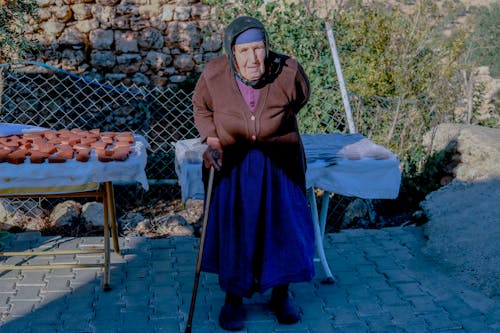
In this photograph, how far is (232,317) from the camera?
3.72 metres

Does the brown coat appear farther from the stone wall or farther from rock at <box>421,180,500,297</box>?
the stone wall

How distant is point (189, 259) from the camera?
4801 millimetres

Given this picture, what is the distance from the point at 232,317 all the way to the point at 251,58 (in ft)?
4.93

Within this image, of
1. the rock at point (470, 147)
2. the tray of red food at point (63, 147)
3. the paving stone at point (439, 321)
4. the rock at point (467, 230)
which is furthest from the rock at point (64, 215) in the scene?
the rock at point (470, 147)

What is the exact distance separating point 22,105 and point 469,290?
5327 mm

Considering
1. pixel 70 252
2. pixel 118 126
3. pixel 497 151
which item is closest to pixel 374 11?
pixel 497 151

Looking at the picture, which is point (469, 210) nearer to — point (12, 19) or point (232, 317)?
point (232, 317)

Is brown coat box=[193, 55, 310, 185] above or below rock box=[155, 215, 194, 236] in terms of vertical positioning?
above

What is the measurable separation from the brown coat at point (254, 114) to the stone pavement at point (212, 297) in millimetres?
972

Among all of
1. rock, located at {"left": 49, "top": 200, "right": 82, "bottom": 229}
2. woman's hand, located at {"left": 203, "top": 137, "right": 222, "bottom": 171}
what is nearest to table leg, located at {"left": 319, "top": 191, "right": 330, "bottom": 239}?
woman's hand, located at {"left": 203, "top": 137, "right": 222, "bottom": 171}

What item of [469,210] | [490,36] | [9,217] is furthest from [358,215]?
[490,36]

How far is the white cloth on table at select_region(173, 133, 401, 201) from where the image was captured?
12.7ft

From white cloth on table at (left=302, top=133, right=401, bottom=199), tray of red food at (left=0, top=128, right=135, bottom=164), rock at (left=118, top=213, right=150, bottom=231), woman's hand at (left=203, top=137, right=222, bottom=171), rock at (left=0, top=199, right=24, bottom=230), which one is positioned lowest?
rock at (left=118, top=213, right=150, bottom=231)

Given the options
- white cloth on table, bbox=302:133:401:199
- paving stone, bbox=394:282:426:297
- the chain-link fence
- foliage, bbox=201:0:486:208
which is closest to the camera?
white cloth on table, bbox=302:133:401:199
